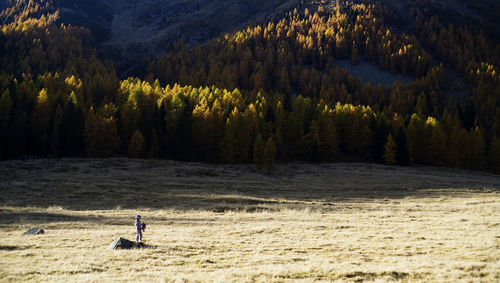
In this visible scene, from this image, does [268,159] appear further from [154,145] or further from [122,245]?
[122,245]

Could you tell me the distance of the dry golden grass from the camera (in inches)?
554

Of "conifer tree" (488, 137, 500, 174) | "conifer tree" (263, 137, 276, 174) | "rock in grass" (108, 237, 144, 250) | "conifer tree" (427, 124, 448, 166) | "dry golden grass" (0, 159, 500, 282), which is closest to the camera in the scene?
"dry golden grass" (0, 159, 500, 282)

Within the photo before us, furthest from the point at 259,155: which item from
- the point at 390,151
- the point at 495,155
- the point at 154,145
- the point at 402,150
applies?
the point at 495,155

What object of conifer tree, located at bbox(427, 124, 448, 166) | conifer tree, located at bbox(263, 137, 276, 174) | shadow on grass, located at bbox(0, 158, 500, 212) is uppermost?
conifer tree, located at bbox(427, 124, 448, 166)

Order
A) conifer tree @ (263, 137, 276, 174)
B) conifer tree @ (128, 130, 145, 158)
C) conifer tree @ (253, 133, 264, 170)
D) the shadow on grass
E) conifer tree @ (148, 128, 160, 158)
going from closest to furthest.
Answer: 1. the shadow on grass
2. conifer tree @ (263, 137, 276, 174)
3. conifer tree @ (253, 133, 264, 170)
4. conifer tree @ (128, 130, 145, 158)
5. conifer tree @ (148, 128, 160, 158)

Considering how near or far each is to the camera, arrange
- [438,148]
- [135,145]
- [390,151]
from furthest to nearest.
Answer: [438,148]
[390,151]
[135,145]

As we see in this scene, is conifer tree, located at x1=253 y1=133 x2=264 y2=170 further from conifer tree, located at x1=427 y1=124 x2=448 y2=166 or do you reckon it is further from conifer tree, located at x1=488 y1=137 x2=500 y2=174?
conifer tree, located at x1=488 y1=137 x2=500 y2=174

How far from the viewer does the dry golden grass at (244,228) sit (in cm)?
1408

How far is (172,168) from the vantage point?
62.8 meters

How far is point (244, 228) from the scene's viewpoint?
A: 80.1 ft

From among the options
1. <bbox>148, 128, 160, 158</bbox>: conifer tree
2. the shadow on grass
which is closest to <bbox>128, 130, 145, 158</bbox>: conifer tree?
<bbox>148, 128, 160, 158</bbox>: conifer tree

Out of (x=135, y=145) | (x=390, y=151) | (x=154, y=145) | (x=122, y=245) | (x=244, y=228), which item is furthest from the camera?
(x=390, y=151)

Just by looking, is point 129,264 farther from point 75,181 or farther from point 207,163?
point 207,163

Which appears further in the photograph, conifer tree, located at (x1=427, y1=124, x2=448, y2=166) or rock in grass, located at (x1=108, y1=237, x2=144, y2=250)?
conifer tree, located at (x1=427, y1=124, x2=448, y2=166)
